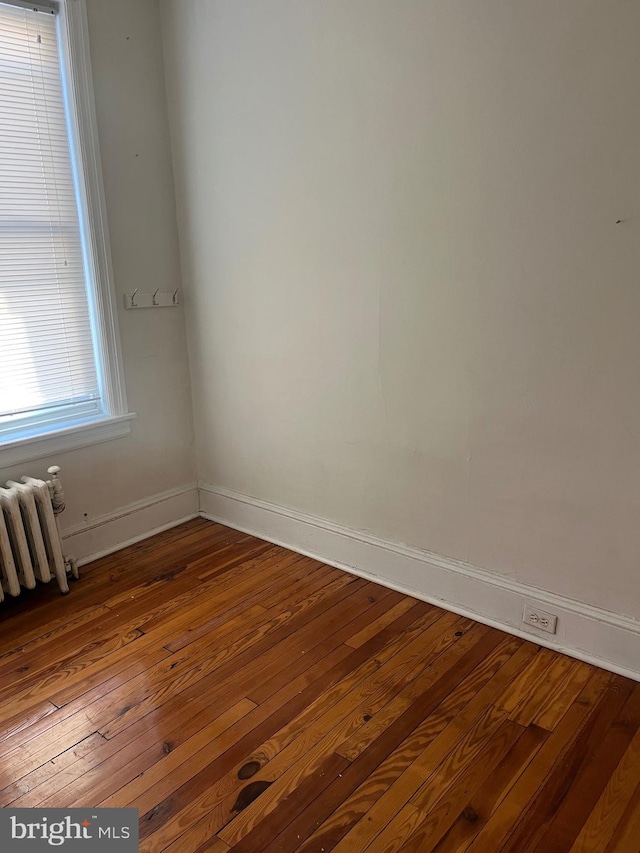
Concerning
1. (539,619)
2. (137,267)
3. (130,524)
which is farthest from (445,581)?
(137,267)

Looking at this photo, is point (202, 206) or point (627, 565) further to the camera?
point (202, 206)

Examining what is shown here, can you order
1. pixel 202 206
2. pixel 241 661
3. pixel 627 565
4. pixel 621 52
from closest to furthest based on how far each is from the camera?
pixel 621 52
pixel 627 565
pixel 241 661
pixel 202 206

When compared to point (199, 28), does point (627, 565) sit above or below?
below

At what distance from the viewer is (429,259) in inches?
91.7

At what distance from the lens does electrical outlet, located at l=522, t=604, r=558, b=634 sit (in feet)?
7.43

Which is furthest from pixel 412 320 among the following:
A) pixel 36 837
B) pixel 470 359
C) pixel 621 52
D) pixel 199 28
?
pixel 36 837

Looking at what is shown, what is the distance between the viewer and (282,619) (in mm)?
2523

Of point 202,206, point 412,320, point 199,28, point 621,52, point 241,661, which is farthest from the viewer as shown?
point 202,206

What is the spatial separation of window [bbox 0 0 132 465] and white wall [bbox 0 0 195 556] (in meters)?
0.09

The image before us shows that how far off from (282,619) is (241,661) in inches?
11.6

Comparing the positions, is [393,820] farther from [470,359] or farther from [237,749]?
[470,359]

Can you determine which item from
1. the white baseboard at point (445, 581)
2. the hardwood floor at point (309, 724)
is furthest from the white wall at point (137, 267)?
the hardwood floor at point (309, 724)

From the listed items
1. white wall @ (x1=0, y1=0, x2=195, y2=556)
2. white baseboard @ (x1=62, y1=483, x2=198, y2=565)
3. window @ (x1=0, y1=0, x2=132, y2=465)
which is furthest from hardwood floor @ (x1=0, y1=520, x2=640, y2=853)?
window @ (x1=0, y1=0, x2=132, y2=465)

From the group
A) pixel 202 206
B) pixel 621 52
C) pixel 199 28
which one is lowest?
pixel 202 206
